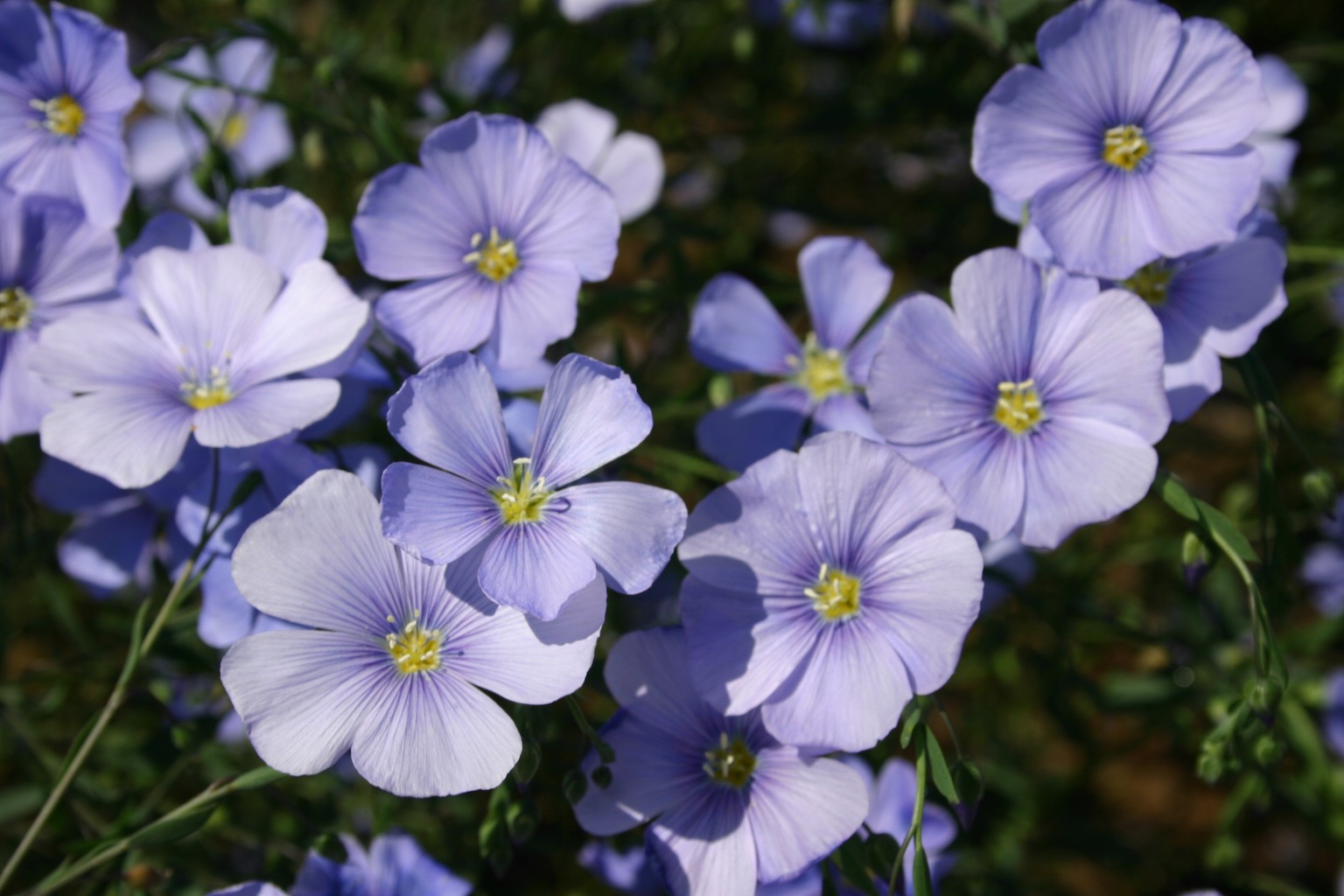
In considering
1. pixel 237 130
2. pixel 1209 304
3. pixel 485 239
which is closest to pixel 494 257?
pixel 485 239

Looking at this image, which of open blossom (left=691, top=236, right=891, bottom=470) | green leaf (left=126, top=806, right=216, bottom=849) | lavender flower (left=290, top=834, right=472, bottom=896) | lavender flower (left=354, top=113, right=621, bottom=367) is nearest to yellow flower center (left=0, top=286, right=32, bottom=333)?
lavender flower (left=354, top=113, right=621, bottom=367)

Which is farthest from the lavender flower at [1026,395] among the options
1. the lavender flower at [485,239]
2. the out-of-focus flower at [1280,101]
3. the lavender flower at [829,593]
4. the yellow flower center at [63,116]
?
the yellow flower center at [63,116]

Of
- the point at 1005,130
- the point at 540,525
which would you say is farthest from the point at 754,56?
the point at 540,525

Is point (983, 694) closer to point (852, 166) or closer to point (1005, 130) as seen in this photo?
point (852, 166)

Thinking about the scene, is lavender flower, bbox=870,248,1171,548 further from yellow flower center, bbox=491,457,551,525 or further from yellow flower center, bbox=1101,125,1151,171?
yellow flower center, bbox=491,457,551,525

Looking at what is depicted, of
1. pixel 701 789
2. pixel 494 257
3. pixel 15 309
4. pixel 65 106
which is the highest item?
pixel 65 106

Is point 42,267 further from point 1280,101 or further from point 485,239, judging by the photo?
point 1280,101
